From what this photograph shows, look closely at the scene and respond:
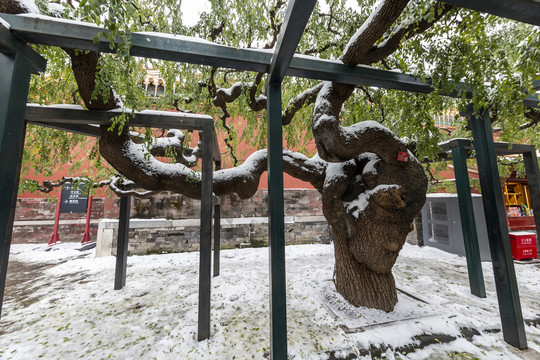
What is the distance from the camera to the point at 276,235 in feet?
6.44

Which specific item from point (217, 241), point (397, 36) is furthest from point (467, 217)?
point (217, 241)

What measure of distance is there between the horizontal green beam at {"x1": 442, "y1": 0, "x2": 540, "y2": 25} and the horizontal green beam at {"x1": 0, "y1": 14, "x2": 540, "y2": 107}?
875 mm

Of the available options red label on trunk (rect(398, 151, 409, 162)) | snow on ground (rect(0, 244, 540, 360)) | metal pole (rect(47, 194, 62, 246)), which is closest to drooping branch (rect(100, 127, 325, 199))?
red label on trunk (rect(398, 151, 409, 162))

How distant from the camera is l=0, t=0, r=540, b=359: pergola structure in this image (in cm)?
149

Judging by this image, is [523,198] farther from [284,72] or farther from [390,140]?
[284,72]

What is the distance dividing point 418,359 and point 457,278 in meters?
3.47

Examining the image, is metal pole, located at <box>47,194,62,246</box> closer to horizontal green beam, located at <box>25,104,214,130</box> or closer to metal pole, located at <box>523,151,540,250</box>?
horizontal green beam, located at <box>25,104,214,130</box>

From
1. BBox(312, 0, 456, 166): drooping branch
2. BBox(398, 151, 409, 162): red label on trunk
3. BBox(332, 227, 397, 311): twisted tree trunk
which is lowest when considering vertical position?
BBox(332, 227, 397, 311): twisted tree trunk

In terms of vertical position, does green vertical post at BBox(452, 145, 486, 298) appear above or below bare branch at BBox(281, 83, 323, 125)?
below

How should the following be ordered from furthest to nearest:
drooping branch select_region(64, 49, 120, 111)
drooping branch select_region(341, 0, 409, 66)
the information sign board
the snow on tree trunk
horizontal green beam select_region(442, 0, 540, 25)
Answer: the information sign board → the snow on tree trunk → drooping branch select_region(64, 49, 120, 111) → drooping branch select_region(341, 0, 409, 66) → horizontal green beam select_region(442, 0, 540, 25)

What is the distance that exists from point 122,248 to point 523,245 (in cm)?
978

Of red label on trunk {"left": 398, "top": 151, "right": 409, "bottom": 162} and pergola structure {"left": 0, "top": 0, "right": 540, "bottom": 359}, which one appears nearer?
pergola structure {"left": 0, "top": 0, "right": 540, "bottom": 359}

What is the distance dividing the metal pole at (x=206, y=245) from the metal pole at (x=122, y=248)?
8.05ft

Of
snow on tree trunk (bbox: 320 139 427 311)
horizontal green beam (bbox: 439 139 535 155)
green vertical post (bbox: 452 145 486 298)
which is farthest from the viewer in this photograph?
horizontal green beam (bbox: 439 139 535 155)
